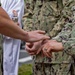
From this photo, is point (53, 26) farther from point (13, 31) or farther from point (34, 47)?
point (13, 31)

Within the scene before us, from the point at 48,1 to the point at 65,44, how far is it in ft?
3.03

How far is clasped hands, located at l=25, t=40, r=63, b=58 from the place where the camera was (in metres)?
4.41

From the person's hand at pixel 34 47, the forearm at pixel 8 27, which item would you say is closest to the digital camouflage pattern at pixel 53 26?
the person's hand at pixel 34 47

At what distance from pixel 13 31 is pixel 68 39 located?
505 millimetres

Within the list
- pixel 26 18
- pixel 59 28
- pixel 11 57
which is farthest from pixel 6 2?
pixel 59 28

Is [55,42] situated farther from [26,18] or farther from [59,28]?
[26,18]

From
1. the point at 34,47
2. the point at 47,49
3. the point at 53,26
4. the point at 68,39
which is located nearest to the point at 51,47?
the point at 47,49

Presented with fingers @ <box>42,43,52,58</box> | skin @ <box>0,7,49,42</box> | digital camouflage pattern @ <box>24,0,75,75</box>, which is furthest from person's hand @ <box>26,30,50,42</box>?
digital camouflage pattern @ <box>24,0,75,75</box>

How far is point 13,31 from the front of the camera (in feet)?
14.1

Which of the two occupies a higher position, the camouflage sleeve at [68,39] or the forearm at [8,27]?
the forearm at [8,27]

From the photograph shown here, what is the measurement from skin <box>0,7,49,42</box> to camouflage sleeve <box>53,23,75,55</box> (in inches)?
10.1

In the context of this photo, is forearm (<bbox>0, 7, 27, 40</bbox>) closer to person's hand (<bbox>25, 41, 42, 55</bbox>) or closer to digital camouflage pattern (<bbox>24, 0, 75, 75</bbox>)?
person's hand (<bbox>25, 41, 42, 55</bbox>)

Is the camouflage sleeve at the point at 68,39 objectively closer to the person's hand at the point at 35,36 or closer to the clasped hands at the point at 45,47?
the clasped hands at the point at 45,47

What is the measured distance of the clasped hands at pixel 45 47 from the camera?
4410 millimetres
